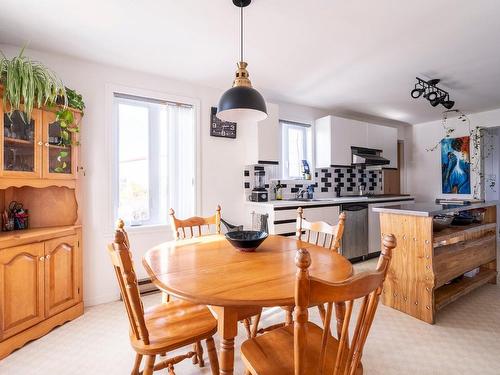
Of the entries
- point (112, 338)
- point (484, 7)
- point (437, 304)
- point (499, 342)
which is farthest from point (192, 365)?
point (484, 7)

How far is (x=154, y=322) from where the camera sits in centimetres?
138

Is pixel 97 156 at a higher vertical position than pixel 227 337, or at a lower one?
higher

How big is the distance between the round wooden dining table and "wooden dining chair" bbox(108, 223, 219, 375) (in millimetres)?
129

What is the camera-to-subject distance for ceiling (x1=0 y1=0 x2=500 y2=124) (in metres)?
1.86

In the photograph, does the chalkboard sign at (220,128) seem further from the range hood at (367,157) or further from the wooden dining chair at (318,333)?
the wooden dining chair at (318,333)

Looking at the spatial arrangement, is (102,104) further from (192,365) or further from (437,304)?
(437,304)

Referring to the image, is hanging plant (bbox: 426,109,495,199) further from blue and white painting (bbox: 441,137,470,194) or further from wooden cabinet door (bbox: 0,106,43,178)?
wooden cabinet door (bbox: 0,106,43,178)

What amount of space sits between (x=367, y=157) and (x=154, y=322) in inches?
159

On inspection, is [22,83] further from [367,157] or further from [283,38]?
[367,157]

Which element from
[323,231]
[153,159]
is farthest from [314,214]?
[153,159]

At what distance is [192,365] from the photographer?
173cm

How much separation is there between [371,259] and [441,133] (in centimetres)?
305

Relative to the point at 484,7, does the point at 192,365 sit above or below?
below

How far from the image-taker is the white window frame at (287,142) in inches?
158
